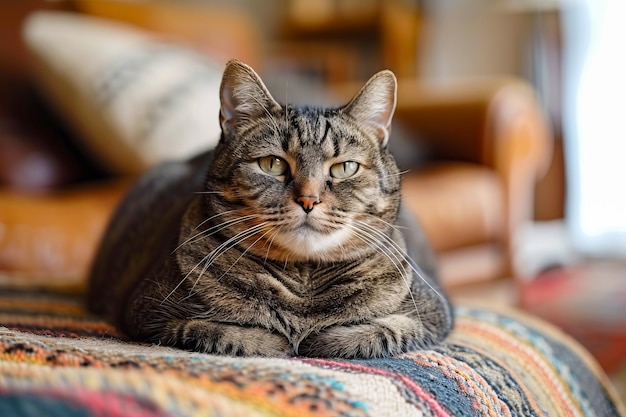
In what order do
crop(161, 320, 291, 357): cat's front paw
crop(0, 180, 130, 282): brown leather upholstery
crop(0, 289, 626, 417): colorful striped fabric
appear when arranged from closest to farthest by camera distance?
crop(0, 289, 626, 417): colorful striped fabric
crop(161, 320, 291, 357): cat's front paw
crop(0, 180, 130, 282): brown leather upholstery

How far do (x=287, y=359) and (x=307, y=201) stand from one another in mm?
→ 211

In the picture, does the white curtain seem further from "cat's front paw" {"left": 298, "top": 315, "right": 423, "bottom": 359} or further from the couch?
"cat's front paw" {"left": 298, "top": 315, "right": 423, "bottom": 359}

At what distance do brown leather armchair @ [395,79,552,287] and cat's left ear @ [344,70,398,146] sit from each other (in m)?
1.07

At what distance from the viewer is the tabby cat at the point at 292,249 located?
36.5 inches

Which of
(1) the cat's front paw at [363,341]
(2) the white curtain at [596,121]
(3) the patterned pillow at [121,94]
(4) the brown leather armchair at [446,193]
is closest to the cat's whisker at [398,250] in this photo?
(1) the cat's front paw at [363,341]

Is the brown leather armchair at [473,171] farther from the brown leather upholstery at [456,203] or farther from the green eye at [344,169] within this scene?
the green eye at [344,169]

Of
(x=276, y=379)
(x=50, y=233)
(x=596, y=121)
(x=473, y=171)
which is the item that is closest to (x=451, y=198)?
(x=473, y=171)

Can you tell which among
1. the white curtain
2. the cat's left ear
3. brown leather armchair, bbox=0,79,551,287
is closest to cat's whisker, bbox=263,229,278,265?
the cat's left ear

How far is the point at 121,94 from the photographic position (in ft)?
6.91

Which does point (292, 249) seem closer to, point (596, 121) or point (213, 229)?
point (213, 229)

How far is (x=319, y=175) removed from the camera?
0.96 metres

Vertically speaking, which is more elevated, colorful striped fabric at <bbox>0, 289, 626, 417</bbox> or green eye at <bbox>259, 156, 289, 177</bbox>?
green eye at <bbox>259, 156, 289, 177</bbox>

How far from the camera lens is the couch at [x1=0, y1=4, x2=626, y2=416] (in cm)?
63

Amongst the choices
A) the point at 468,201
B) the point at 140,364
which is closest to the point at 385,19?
the point at 468,201
